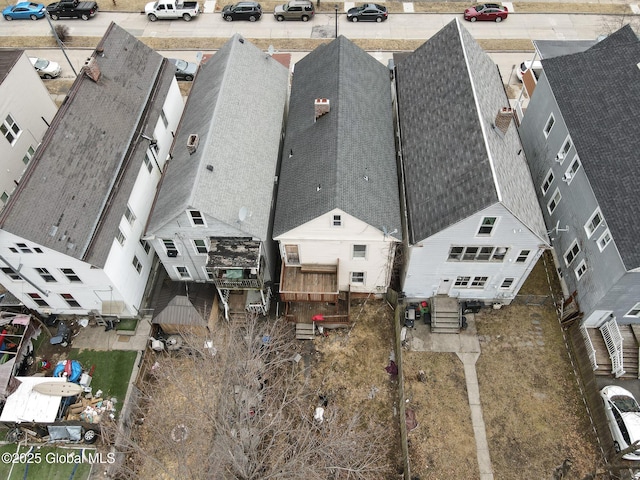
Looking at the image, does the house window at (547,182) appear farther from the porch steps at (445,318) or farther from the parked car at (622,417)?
the parked car at (622,417)

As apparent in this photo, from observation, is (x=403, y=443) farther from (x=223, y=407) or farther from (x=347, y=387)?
(x=223, y=407)

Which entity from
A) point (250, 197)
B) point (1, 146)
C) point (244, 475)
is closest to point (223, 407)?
point (244, 475)

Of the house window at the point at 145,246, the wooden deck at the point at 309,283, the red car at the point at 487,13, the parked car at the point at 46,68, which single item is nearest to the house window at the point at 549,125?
the wooden deck at the point at 309,283

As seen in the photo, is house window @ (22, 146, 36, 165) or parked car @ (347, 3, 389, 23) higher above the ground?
parked car @ (347, 3, 389, 23)

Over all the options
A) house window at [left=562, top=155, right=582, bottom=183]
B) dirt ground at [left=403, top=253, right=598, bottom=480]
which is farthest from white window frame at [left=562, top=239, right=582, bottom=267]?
house window at [left=562, top=155, right=582, bottom=183]

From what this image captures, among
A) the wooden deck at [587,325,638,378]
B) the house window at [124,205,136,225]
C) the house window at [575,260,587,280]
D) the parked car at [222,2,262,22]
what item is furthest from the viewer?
the parked car at [222,2,262,22]

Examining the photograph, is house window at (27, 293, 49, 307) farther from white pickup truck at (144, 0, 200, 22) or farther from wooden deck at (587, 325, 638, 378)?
white pickup truck at (144, 0, 200, 22)
